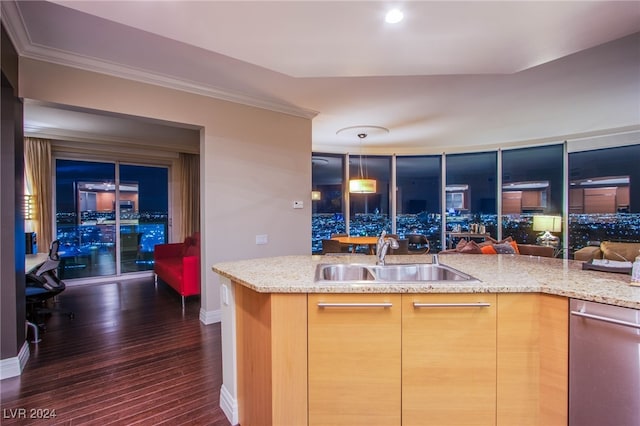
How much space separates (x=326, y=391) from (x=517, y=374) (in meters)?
0.98

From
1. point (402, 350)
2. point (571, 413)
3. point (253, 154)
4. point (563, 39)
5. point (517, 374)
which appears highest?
point (563, 39)

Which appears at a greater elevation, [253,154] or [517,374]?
[253,154]

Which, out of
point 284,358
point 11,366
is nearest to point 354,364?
point 284,358

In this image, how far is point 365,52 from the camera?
2.10m

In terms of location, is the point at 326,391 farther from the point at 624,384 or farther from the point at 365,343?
the point at 624,384

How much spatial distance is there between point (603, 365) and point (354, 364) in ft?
3.73

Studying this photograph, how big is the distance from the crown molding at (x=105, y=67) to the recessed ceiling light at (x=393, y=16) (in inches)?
91.8

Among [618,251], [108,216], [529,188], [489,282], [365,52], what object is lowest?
[618,251]

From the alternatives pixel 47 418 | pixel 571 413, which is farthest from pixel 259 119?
pixel 571 413

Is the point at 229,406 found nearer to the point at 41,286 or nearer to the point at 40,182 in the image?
the point at 41,286

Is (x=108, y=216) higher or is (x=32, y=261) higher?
(x=108, y=216)

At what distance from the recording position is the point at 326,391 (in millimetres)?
1505

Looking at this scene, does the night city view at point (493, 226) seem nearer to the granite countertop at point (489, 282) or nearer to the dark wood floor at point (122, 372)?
the dark wood floor at point (122, 372)

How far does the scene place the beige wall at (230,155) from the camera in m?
2.75
